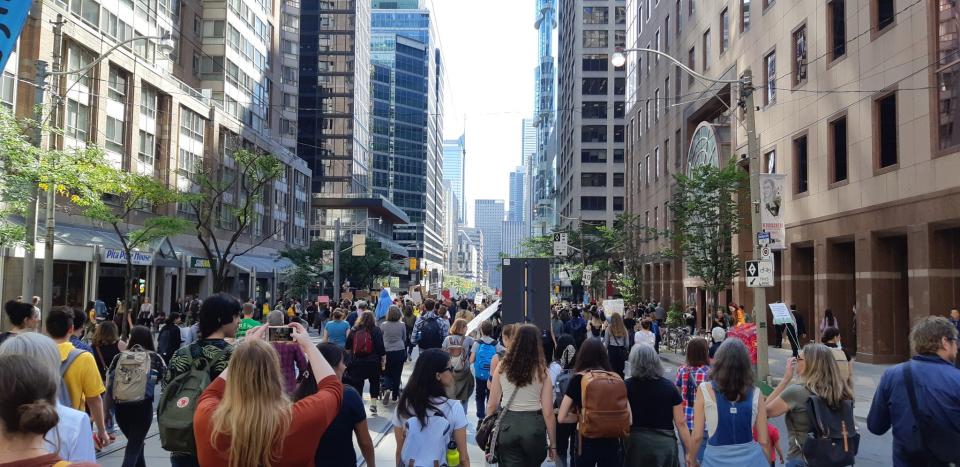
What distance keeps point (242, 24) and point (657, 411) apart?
193 ft

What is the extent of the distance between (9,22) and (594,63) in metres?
103

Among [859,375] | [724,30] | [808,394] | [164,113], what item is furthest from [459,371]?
[164,113]

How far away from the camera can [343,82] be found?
10938cm

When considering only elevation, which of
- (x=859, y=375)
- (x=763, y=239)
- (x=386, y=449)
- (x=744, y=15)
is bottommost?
(x=859, y=375)

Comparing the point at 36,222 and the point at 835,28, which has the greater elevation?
the point at 835,28

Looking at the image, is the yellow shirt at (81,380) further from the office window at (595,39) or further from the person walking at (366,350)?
the office window at (595,39)

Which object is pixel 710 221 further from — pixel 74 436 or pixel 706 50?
pixel 74 436

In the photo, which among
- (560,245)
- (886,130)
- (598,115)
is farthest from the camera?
(598,115)

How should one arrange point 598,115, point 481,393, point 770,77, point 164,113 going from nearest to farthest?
point 481,393
point 770,77
point 164,113
point 598,115

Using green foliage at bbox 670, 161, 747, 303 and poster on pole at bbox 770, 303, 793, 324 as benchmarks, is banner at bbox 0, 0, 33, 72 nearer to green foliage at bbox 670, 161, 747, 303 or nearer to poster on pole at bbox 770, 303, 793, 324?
poster on pole at bbox 770, 303, 793, 324

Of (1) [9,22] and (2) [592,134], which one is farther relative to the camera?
(2) [592,134]

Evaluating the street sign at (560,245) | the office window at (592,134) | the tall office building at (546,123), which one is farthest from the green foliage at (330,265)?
the tall office building at (546,123)

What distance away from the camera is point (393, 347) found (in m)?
14.9

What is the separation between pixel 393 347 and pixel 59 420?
11434 mm
